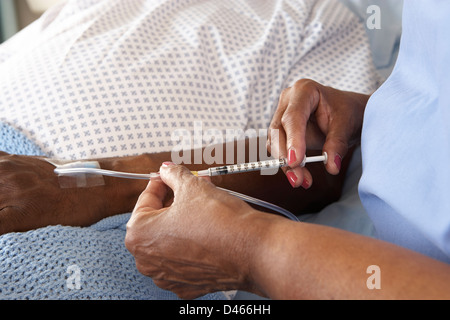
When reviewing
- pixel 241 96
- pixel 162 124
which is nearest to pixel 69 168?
pixel 162 124

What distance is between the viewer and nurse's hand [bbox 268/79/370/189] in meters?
0.88

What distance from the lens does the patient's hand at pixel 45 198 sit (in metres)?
0.89

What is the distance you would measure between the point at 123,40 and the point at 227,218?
2.48ft

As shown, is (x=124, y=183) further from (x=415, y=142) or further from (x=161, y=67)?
(x=415, y=142)

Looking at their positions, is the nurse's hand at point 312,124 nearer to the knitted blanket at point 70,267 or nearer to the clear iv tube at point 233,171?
the clear iv tube at point 233,171

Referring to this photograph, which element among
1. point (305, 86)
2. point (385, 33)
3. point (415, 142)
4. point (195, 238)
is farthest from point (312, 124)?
point (385, 33)

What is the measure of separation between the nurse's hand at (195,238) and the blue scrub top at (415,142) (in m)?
0.22

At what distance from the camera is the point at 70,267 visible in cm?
77

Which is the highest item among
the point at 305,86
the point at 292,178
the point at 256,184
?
the point at 305,86

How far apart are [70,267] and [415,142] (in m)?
0.61

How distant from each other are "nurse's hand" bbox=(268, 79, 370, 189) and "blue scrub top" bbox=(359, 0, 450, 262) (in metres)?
0.12

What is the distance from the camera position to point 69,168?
3.05ft

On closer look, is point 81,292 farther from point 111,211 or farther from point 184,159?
point 184,159

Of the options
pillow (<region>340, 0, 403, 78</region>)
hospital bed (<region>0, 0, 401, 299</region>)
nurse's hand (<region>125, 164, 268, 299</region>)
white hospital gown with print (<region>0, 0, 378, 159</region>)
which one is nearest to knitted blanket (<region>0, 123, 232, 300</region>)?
hospital bed (<region>0, 0, 401, 299</region>)
